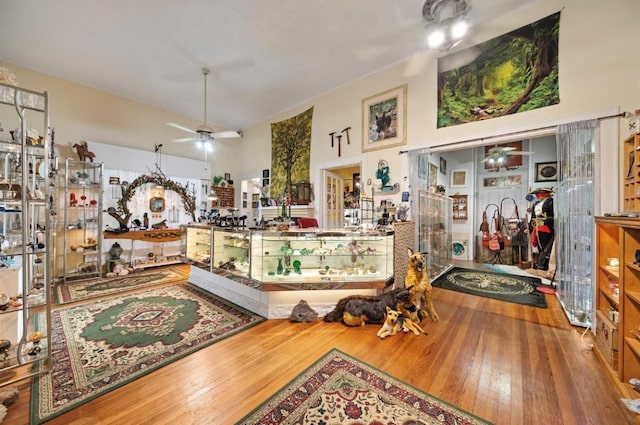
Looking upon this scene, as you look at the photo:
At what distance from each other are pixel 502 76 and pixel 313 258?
3.91 m

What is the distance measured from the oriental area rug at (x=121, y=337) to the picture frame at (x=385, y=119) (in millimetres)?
3870

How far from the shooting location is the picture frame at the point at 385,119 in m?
4.41

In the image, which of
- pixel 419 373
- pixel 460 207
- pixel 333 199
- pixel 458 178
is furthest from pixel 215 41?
pixel 460 207

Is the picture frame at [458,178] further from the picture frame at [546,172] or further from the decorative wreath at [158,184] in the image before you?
the decorative wreath at [158,184]

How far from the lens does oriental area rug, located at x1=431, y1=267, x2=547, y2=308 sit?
3.76 meters

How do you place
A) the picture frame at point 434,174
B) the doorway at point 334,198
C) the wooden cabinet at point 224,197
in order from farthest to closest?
1. the wooden cabinet at point 224,197
2. the doorway at point 334,198
3. the picture frame at point 434,174

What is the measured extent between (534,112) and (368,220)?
2.89m

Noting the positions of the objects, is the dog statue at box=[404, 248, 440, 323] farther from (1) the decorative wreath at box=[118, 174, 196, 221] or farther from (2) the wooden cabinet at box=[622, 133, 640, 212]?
(1) the decorative wreath at box=[118, 174, 196, 221]

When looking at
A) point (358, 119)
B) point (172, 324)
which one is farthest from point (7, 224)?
point (358, 119)

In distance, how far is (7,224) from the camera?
2.99 meters

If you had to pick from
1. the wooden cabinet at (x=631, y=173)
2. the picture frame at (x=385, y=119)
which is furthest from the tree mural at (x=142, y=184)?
the wooden cabinet at (x=631, y=173)

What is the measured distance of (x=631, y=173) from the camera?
8.11ft

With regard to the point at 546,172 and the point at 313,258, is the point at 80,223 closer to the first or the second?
the point at 313,258

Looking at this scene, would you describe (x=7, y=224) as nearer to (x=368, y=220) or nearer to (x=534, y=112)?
(x=368, y=220)
